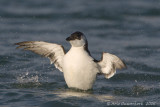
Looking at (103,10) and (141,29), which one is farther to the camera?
(103,10)

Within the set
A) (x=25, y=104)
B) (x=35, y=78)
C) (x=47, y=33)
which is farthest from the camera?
(x=47, y=33)

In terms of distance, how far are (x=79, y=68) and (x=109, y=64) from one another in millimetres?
723

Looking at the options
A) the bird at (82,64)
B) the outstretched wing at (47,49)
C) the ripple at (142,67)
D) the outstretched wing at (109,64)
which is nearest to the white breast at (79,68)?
the bird at (82,64)

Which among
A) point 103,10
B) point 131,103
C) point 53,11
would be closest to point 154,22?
point 103,10

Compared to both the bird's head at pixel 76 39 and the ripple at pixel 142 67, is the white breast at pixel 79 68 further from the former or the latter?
the ripple at pixel 142 67

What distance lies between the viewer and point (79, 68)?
9.38 m

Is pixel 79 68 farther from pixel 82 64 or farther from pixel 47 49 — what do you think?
pixel 47 49

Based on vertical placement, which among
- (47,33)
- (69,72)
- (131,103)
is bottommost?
(131,103)

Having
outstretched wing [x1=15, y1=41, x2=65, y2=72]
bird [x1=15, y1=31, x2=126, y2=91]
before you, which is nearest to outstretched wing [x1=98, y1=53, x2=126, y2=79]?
bird [x1=15, y1=31, x2=126, y2=91]

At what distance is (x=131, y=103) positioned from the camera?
927 cm

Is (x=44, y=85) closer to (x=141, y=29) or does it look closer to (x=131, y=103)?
(x=131, y=103)

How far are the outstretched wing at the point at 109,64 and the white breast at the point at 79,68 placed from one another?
0.65 feet

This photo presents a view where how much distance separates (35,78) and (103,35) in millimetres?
7018

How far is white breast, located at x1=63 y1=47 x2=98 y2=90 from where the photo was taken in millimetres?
9352
